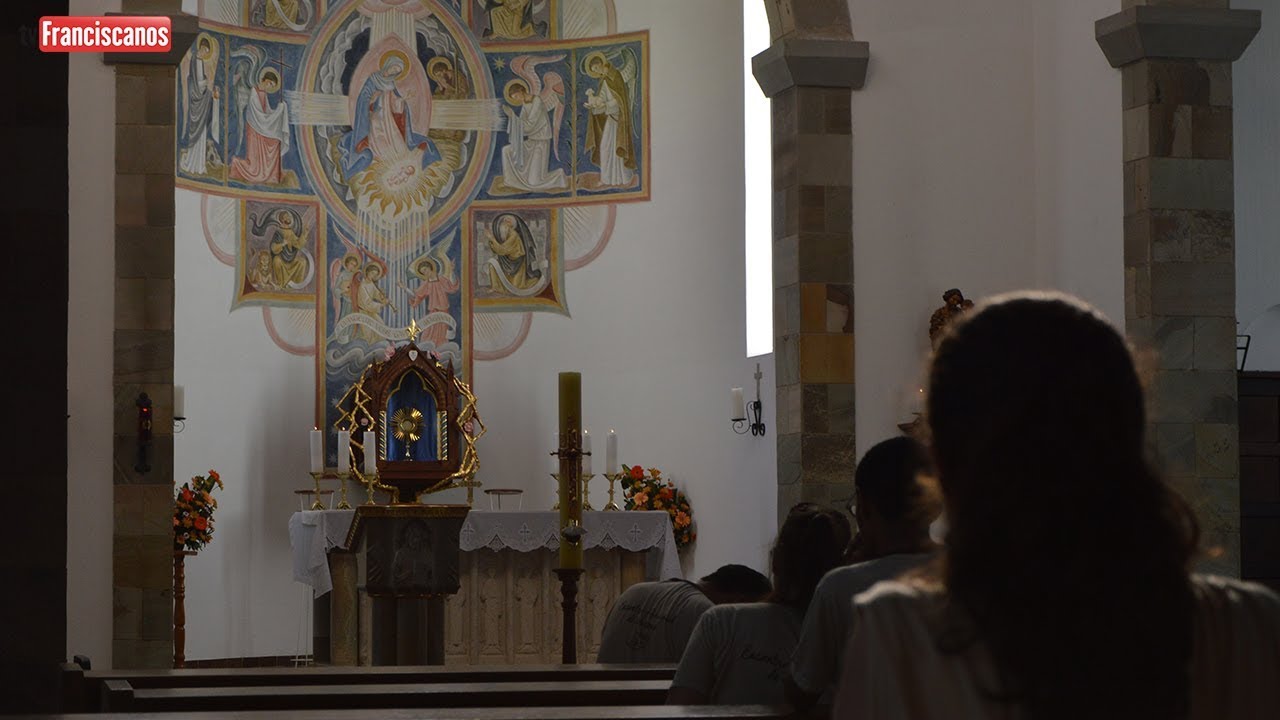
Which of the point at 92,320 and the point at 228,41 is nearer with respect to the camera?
the point at 92,320

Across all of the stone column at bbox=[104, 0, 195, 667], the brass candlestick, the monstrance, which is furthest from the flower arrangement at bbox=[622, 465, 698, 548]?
the stone column at bbox=[104, 0, 195, 667]

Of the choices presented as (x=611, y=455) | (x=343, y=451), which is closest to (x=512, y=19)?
(x=343, y=451)

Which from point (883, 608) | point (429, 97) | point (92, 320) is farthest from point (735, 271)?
point (883, 608)

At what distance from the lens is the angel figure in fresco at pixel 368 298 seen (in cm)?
1398

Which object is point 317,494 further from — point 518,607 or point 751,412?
point 751,412

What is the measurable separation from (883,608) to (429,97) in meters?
13.4

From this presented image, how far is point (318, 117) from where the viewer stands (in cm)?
1401

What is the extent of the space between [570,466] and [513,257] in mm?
7926

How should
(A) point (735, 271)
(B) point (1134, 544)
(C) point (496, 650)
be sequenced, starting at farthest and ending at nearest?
(A) point (735, 271) → (C) point (496, 650) → (B) point (1134, 544)

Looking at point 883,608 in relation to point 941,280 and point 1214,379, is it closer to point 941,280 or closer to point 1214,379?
point 1214,379

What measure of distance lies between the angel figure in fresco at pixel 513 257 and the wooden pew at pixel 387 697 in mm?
9999

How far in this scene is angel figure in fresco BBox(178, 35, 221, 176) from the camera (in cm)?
1316

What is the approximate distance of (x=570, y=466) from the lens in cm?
645

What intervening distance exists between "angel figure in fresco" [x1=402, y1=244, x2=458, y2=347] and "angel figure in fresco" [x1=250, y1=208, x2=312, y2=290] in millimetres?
913
